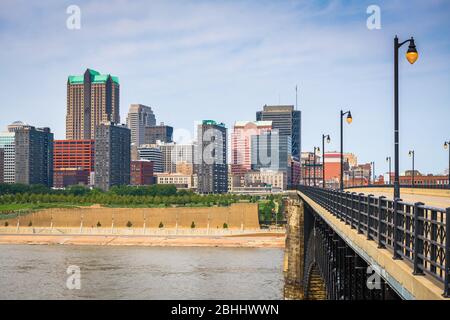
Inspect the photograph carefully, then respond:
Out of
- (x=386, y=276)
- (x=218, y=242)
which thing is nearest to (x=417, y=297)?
(x=386, y=276)

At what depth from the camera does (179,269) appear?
72750 mm

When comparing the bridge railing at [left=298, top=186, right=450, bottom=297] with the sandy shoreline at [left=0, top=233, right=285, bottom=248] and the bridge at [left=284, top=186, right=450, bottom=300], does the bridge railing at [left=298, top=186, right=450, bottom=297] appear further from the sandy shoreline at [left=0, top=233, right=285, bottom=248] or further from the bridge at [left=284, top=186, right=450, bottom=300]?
the sandy shoreline at [left=0, top=233, right=285, bottom=248]

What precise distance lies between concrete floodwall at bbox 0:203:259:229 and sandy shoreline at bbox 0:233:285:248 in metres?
13.2

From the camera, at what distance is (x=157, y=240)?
117 meters

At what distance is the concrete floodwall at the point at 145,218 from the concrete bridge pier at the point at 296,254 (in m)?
86.3

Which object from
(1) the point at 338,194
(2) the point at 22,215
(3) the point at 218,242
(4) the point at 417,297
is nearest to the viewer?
(4) the point at 417,297

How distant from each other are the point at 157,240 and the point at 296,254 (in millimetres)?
72048

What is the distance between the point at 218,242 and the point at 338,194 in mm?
92562

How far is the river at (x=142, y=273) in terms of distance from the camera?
179 feet

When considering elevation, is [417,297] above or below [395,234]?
below

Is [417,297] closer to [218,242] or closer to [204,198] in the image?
[218,242]

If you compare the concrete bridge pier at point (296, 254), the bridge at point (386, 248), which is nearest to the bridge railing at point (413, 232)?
the bridge at point (386, 248)
